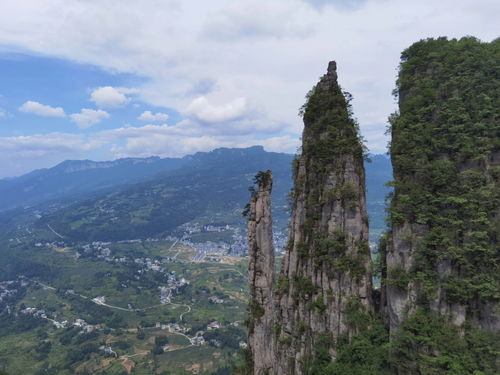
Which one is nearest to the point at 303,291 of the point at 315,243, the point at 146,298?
the point at 315,243

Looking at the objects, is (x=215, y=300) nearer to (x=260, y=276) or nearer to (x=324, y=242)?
(x=324, y=242)

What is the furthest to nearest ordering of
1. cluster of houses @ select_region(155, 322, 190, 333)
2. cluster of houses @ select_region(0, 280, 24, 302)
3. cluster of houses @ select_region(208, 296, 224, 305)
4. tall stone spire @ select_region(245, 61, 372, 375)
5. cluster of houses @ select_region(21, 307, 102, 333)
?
cluster of houses @ select_region(0, 280, 24, 302) < cluster of houses @ select_region(208, 296, 224, 305) < cluster of houses @ select_region(21, 307, 102, 333) < cluster of houses @ select_region(155, 322, 190, 333) < tall stone spire @ select_region(245, 61, 372, 375)

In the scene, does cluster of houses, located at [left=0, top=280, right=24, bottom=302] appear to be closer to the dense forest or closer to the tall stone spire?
the tall stone spire

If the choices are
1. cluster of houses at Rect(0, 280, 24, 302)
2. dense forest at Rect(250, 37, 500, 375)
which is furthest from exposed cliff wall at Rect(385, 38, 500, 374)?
cluster of houses at Rect(0, 280, 24, 302)

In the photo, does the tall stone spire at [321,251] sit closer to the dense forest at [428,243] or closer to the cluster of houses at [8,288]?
the dense forest at [428,243]

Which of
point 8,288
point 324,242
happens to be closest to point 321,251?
point 324,242

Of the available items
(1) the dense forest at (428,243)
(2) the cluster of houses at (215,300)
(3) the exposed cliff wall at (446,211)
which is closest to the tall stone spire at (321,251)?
(1) the dense forest at (428,243)

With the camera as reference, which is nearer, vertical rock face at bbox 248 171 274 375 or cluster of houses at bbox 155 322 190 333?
vertical rock face at bbox 248 171 274 375
